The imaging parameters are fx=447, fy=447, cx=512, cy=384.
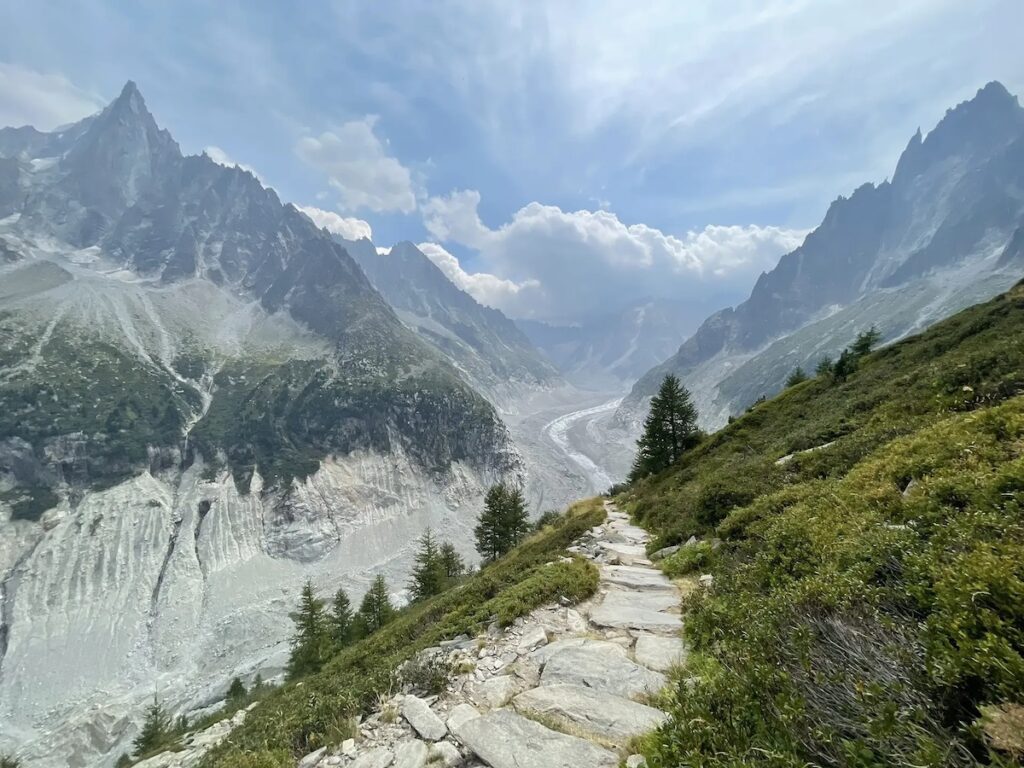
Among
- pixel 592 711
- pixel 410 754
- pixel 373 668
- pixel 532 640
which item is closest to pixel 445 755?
pixel 410 754

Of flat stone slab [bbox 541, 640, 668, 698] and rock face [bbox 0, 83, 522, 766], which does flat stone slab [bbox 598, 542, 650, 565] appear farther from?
rock face [bbox 0, 83, 522, 766]

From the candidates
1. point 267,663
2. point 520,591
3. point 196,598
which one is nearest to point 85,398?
point 196,598

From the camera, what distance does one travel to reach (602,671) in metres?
7.97

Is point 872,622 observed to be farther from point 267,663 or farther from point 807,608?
point 267,663

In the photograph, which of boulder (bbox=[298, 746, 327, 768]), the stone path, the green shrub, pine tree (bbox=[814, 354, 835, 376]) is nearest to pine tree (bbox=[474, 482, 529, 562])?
pine tree (bbox=[814, 354, 835, 376])

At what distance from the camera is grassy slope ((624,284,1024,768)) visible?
3.57 m

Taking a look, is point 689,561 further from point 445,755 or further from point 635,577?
point 445,755

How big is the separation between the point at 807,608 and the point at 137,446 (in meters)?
215

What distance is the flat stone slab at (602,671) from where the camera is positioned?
7.38 metres

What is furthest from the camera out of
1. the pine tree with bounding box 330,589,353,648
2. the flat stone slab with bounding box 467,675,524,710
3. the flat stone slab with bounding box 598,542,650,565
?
the pine tree with bounding box 330,589,353,648

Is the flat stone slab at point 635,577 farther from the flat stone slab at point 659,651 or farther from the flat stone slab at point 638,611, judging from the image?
the flat stone slab at point 659,651

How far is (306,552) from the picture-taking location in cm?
14600

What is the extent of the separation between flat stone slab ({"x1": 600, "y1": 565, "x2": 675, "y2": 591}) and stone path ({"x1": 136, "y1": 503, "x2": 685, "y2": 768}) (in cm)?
85

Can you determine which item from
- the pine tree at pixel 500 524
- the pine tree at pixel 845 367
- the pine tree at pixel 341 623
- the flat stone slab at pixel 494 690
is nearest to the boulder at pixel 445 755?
the flat stone slab at pixel 494 690
